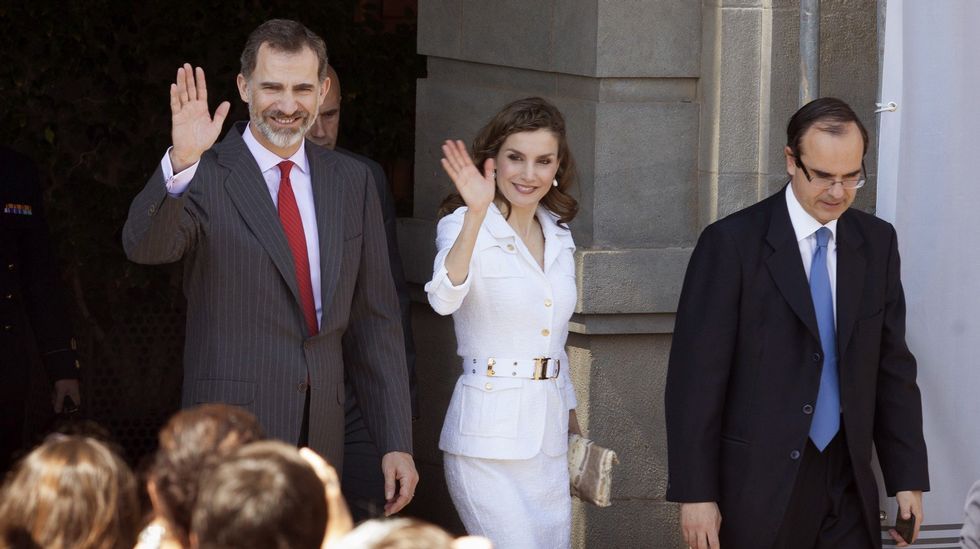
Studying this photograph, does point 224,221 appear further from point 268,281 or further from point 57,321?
point 57,321

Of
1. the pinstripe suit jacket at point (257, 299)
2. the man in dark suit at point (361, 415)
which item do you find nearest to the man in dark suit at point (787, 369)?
the pinstripe suit jacket at point (257, 299)

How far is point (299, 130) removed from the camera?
4.68 metres

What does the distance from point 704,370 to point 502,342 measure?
634 millimetres

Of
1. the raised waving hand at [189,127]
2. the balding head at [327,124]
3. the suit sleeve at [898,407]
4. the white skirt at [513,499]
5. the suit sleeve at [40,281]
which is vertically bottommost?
the white skirt at [513,499]

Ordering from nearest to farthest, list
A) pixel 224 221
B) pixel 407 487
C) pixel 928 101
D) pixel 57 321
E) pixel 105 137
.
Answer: pixel 224 221 < pixel 407 487 < pixel 928 101 < pixel 57 321 < pixel 105 137

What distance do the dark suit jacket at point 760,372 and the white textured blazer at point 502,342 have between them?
1.34 feet

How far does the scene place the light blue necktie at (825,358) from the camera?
468 centimetres

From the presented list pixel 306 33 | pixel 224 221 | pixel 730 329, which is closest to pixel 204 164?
pixel 224 221

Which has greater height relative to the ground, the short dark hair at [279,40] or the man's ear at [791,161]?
the short dark hair at [279,40]

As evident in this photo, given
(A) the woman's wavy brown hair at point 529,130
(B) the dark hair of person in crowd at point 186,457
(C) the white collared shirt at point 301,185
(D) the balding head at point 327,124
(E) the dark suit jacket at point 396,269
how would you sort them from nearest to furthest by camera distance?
1. (B) the dark hair of person in crowd at point 186,457
2. (C) the white collared shirt at point 301,185
3. (A) the woman's wavy brown hair at point 529,130
4. (E) the dark suit jacket at point 396,269
5. (D) the balding head at point 327,124

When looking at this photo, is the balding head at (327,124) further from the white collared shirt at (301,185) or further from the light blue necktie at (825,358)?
the light blue necktie at (825,358)

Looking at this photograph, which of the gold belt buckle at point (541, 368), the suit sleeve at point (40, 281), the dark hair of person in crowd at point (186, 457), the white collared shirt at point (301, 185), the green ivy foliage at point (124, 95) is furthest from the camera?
the green ivy foliage at point (124, 95)

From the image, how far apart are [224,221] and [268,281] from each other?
0.20m

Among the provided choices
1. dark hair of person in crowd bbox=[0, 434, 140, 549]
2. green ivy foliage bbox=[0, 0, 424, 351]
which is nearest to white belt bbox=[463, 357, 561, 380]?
dark hair of person in crowd bbox=[0, 434, 140, 549]
